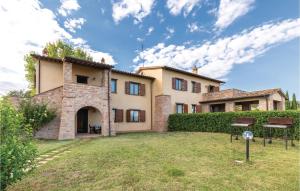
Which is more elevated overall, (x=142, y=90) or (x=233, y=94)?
(x=142, y=90)

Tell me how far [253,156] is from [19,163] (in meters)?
7.62

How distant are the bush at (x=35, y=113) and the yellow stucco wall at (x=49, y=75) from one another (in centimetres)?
328

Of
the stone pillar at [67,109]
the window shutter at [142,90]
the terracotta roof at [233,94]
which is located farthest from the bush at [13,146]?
the terracotta roof at [233,94]

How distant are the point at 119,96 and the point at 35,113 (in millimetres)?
8073

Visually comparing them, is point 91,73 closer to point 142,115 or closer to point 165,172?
point 142,115

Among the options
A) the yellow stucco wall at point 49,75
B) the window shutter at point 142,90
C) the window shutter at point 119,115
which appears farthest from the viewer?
the window shutter at point 142,90

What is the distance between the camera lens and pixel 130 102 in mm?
20891

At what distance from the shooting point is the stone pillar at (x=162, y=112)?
2088cm

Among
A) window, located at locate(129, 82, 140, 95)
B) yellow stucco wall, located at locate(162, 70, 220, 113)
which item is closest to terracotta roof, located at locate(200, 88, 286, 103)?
yellow stucco wall, located at locate(162, 70, 220, 113)

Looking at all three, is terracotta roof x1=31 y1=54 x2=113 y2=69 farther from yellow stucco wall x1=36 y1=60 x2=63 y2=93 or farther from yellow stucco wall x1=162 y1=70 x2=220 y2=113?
yellow stucco wall x1=162 y1=70 x2=220 y2=113

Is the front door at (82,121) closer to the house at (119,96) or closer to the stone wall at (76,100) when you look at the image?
the house at (119,96)

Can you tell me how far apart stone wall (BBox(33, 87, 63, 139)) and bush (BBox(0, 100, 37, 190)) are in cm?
1042

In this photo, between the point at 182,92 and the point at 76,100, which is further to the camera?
the point at 182,92

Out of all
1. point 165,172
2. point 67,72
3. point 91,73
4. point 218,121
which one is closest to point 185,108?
point 218,121
